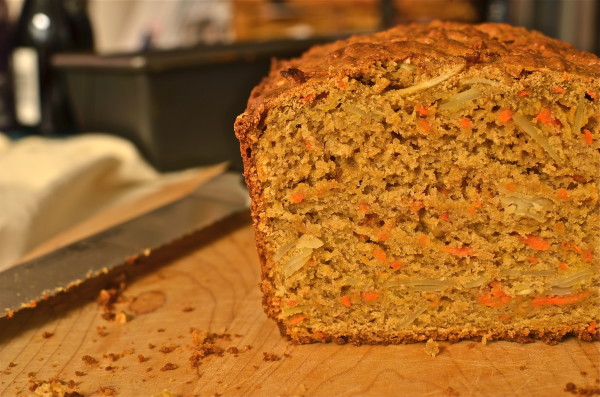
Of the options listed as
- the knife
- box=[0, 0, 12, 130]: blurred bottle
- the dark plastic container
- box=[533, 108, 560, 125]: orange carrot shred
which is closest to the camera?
box=[533, 108, 560, 125]: orange carrot shred

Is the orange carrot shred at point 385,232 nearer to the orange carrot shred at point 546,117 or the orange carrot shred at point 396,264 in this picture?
the orange carrot shred at point 396,264

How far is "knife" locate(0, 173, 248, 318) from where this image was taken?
230 centimetres

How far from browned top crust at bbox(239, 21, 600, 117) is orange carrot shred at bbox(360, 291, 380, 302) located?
712mm

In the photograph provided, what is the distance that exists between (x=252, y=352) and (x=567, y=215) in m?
1.09

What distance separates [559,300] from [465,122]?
67 centimetres

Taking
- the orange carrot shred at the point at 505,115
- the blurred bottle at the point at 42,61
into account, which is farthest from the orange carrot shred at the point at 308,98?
the blurred bottle at the point at 42,61

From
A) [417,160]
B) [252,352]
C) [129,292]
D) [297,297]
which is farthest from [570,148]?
[129,292]

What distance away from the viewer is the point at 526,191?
192cm

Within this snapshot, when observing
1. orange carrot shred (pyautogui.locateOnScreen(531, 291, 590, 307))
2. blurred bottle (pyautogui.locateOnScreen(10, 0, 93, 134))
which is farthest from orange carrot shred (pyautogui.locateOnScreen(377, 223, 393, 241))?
blurred bottle (pyautogui.locateOnScreen(10, 0, 93, 134))

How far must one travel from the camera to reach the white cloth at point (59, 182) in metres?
3.01

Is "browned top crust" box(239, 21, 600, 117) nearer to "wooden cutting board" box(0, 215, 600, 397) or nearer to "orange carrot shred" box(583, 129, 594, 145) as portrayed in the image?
"orange carrot shred" box(583, 129, 594, 145)

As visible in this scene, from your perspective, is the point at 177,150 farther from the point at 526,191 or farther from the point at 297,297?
the point at 526,191

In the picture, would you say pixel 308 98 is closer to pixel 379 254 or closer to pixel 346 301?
pixel 379 254

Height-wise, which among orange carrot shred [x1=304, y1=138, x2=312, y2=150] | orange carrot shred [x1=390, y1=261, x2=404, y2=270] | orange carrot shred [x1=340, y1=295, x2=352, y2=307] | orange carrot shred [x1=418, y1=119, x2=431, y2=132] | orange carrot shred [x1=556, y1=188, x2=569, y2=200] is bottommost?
orange carrot shred [x1=340, y1=295, x2=352, y2=307]
